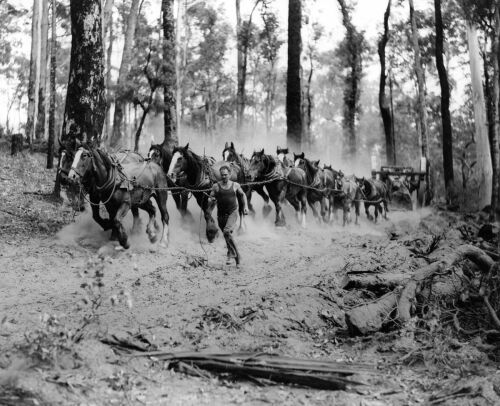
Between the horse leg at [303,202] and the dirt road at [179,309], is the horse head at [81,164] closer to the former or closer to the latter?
the dirt road at [179,309]

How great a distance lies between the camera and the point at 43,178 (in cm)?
1644

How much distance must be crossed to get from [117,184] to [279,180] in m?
6.31

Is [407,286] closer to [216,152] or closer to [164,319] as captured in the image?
[164,319]

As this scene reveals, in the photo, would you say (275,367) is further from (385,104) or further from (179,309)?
(385,104)

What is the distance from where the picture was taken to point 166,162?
42.3ft

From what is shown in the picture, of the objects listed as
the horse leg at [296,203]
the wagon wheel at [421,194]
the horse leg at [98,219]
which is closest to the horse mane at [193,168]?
the horse leg at [98,219]

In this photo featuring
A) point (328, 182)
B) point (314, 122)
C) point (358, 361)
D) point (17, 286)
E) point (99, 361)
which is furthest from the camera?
point (314, 122)

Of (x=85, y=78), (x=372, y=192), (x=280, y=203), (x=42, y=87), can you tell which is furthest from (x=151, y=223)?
(x=42, y=87)

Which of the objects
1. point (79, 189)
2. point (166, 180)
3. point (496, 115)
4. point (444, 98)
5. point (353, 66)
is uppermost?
point (353, 66)

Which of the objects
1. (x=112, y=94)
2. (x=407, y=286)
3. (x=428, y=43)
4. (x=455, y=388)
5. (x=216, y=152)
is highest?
(x=428, y=43)

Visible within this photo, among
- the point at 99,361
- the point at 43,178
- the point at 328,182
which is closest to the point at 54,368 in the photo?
the point at 99,361

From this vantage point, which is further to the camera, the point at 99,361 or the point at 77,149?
the point at 77,149

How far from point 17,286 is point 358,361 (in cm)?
533

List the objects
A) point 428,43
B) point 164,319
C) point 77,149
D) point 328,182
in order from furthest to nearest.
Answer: point 428,43 → point 328,182 → point 77,149 → point 164,319
